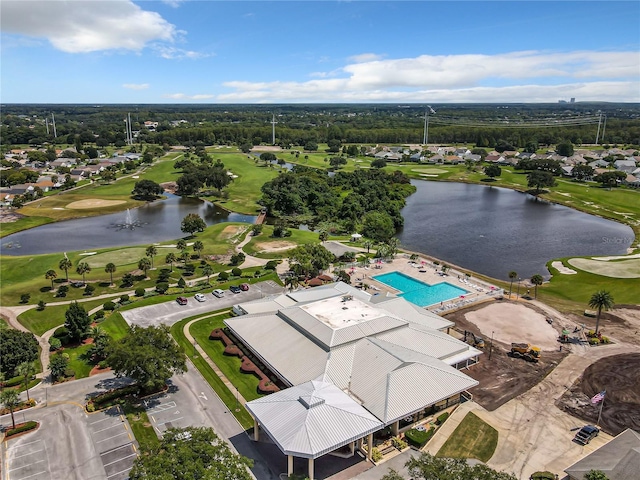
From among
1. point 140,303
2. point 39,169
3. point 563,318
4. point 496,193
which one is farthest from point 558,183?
point 39,169

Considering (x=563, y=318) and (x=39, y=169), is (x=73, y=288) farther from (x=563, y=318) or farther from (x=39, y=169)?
(x=39, y=169)

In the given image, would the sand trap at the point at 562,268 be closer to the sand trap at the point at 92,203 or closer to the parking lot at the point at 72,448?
the parking lot at the point at 72,448

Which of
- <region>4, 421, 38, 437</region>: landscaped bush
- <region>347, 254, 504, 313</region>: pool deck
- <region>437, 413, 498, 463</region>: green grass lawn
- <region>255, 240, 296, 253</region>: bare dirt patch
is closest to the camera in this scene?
<region>437, 413, 498, 463</region>: green grass lawn

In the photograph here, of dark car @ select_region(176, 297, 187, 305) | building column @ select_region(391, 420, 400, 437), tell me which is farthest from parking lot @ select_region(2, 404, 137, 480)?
dark car @ select_region(176, 297, 187, 305)

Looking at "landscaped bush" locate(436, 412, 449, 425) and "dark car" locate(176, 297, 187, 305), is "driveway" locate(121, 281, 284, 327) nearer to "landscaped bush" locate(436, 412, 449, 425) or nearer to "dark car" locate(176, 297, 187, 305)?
"dark car" locate(176, 297, 187, 305)

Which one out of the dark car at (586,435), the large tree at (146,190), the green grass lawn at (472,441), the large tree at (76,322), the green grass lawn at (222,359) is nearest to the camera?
the green grass lawn at (472,441)

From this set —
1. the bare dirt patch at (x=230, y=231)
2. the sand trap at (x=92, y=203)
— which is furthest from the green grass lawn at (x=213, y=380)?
the sand trap at (x=92, y=203)
